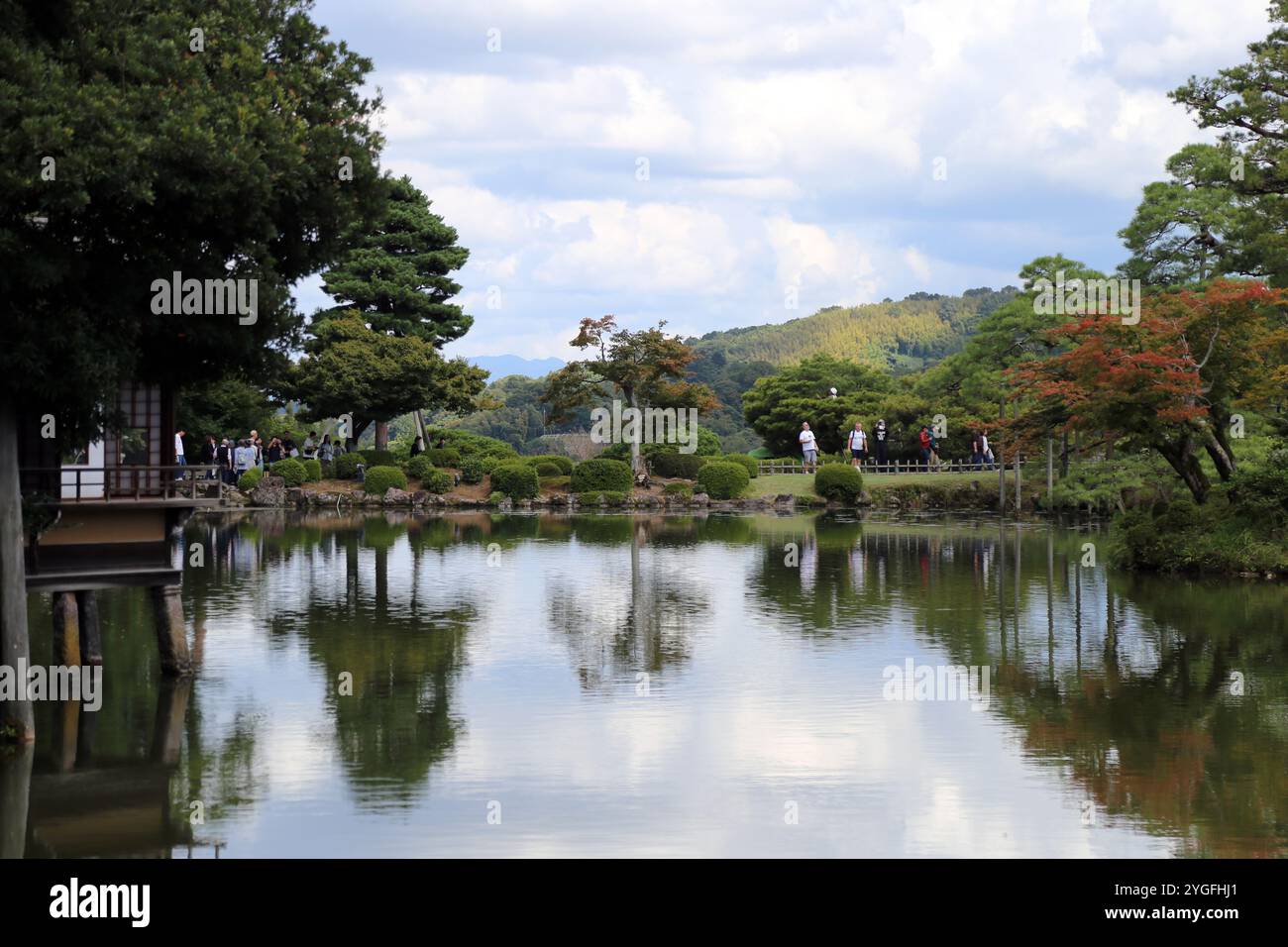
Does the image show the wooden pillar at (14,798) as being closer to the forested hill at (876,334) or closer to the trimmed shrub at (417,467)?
the trimmed shrub at (417,467)

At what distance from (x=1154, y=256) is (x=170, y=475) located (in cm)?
3104

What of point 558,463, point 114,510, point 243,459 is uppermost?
point 243,459

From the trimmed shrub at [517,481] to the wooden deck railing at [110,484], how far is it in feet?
101

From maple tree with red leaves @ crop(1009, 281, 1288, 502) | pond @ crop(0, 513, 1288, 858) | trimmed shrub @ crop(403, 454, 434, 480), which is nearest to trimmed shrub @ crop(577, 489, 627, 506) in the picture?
trimmed shrub @ crop(403, 454, 434, 480)

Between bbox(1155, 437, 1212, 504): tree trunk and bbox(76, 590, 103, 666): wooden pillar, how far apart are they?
1759cm

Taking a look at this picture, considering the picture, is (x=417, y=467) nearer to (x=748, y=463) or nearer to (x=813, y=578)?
(x=748, y=463)

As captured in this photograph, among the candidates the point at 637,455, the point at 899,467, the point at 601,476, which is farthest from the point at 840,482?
the point at 601,476

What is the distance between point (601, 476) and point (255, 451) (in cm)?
1127

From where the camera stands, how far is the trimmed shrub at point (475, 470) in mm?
46719

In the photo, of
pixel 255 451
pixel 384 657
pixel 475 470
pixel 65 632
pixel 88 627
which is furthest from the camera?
pixel 475 470

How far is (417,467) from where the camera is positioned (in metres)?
46.1
